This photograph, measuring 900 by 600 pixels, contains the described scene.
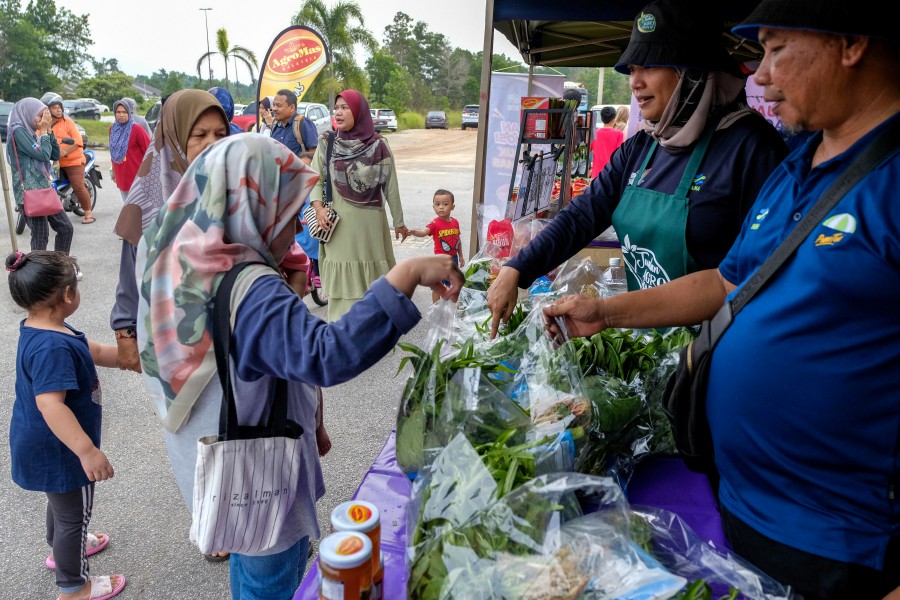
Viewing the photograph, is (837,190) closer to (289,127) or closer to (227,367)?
(227,367)

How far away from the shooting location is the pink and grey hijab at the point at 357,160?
208 inches

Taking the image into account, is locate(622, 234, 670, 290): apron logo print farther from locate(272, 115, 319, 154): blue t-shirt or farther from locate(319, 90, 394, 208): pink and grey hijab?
locate(272, 115, 319, 154): blue t-shirt

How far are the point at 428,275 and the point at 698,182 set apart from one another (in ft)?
3.39

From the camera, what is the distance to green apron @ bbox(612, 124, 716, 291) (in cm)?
205

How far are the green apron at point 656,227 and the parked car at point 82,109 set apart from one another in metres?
37.7

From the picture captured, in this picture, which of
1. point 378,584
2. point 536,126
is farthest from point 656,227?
point 536,126

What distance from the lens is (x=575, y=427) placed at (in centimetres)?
145

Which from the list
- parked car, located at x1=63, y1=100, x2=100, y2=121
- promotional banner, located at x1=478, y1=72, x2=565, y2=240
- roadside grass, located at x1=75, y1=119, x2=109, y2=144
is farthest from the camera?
parked car, located at x1=63, y1=100, x2=100, y2=121

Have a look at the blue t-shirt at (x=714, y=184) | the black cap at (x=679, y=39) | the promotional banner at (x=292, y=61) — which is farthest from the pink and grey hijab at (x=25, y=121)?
the black cap at (x=679, y=39)

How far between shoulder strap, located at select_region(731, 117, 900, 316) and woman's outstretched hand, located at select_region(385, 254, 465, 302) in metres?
0.63

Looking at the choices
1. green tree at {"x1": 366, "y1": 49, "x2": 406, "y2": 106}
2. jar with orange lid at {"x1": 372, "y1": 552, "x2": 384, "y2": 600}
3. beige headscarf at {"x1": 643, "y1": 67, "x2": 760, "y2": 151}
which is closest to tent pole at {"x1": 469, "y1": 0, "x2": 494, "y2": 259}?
beige headscarf at {"x1": 643, "y1": 67, "x2": 760, "y2": 151}

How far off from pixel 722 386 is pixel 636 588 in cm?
48

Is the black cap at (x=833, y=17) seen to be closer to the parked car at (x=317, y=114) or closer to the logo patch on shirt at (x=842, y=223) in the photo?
the logo patch on shirt at (x=842, y=223)

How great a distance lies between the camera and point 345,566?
1.03 metres
